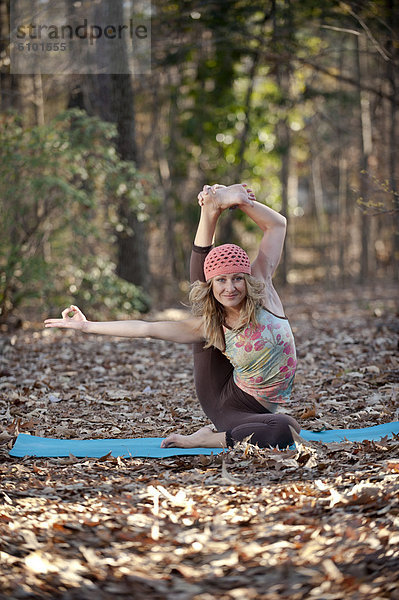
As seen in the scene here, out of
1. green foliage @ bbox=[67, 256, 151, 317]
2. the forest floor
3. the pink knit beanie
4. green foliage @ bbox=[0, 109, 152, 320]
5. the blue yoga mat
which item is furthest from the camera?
green foliage @ bbox=[67, 256, 151, 317]

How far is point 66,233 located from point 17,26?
300 cm

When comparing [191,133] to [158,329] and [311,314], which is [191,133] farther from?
[158,329]

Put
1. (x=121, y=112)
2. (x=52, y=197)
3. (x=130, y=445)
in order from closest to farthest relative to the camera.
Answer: (x=130, y=445) < (x=52, y=197) < (x=121, y=112)

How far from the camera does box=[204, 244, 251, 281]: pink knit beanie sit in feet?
15.3

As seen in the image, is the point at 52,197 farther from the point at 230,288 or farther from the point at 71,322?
the point at 230,288

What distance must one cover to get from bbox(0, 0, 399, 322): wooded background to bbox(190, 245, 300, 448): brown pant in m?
3.09

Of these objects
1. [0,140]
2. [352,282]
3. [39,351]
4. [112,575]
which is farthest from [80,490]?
[352,282]

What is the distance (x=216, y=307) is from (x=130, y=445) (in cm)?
112

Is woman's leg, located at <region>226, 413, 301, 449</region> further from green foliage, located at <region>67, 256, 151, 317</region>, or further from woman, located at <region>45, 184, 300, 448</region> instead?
green foliage, located at <region>67, 256, 151, 317</region>

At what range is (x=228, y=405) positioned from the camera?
5094 millimetres

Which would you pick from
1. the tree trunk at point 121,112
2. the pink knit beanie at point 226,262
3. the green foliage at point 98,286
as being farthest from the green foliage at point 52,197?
the pink knit beanie at point 226,262

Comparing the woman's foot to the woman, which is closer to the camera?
the woman

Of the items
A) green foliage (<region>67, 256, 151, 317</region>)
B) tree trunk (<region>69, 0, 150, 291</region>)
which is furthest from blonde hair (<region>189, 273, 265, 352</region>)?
tree trunk (<region>69, 0, 150, 291</region>)

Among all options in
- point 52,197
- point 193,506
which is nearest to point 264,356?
point 193,506
